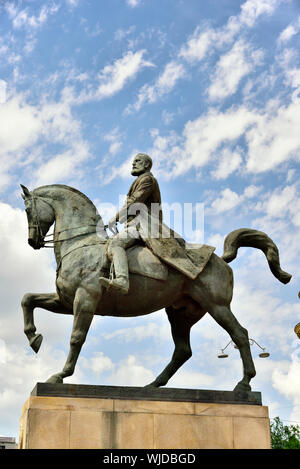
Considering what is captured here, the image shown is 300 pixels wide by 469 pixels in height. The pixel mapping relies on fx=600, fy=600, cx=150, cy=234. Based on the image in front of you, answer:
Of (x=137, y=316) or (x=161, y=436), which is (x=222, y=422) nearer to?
(x=161, y=436)

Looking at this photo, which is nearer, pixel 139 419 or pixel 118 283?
pixel 139 419

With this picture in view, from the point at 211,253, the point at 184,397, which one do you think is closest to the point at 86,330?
the point at 184,397

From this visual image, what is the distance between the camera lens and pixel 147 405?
369 inches

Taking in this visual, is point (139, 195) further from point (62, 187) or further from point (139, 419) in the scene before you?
point (139, 419)

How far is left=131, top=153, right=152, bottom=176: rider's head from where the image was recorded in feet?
36.9

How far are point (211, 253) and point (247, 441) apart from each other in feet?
10.5

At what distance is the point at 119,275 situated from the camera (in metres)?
9.61

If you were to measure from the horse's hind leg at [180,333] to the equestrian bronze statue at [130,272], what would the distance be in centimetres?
2

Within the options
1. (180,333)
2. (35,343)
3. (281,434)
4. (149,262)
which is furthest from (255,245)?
(281,434)

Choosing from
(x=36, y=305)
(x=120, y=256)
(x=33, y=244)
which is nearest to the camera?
(x=120, y=256)

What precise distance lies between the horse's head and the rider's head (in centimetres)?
174

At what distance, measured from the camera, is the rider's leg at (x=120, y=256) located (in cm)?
955

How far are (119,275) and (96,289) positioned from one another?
575 millimetres

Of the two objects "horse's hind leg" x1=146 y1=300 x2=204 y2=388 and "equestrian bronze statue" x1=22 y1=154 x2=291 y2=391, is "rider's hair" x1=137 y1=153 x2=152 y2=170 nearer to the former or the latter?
"equestrian bronze statue" x1=22 y1=154 x2=291 y2=391
